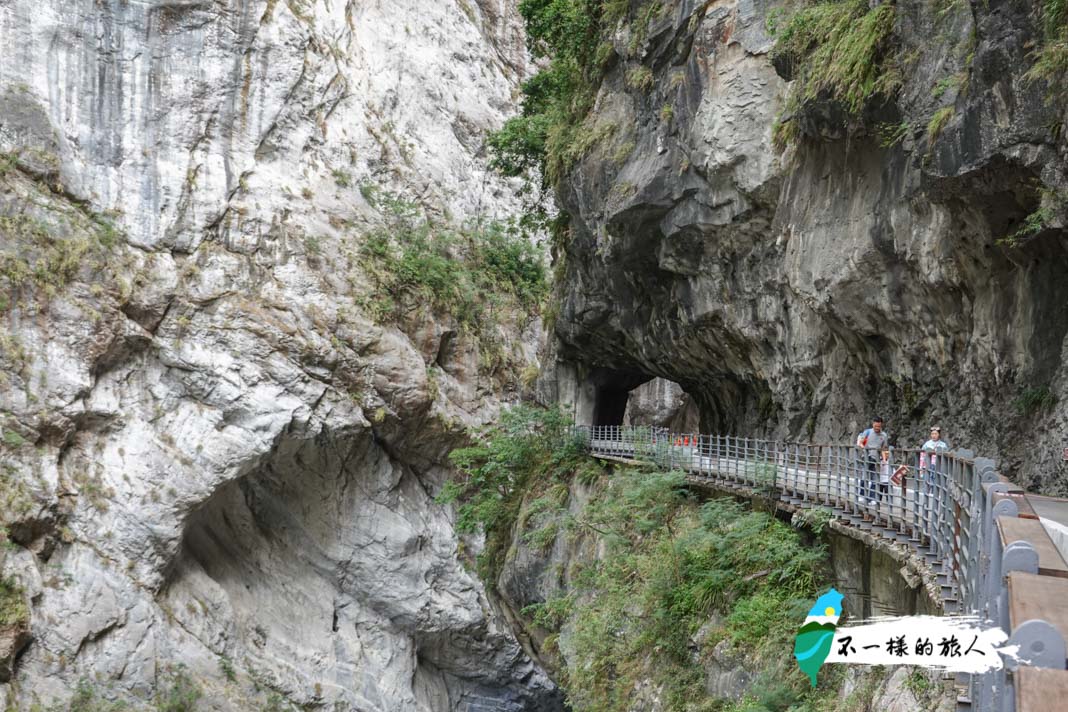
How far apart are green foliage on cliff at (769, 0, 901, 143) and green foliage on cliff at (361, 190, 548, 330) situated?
17287 millimetres

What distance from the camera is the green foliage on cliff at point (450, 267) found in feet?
95.8

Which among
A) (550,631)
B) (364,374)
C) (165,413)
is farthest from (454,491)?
(165,413)

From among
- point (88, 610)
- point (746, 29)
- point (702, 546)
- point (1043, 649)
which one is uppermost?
point (746, 29)

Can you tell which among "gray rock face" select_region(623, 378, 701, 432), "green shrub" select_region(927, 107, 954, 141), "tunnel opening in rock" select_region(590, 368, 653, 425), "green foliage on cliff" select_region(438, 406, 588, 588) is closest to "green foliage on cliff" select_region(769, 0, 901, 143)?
"green shrub" select_region(927, 107, 954, 141)

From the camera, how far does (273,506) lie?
1049 inches

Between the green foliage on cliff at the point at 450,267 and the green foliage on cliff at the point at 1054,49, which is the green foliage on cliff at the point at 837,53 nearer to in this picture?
the green foliage on cliff at the point at 1054,49

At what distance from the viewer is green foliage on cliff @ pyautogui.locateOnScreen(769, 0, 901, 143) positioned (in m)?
11.4

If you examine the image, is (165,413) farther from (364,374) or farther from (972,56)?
(972,56)

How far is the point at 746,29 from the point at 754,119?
171cm

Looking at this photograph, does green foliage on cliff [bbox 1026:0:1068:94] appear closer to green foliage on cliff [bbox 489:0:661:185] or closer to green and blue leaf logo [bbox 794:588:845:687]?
green and blue leaf logo [bbox 794:588:845:687]

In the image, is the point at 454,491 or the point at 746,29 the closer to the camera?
the point at 746,29

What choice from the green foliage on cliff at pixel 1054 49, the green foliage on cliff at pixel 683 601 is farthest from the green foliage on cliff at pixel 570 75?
the green foliage on cliff at pixel 1054 49

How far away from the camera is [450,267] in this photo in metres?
31.2

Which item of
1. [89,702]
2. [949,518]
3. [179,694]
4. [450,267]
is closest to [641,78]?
[450,267]
